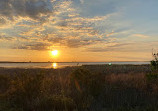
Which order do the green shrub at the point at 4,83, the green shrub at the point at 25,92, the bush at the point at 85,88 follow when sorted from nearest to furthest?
the bush at the point at 85,88 < the green shrub at the point at 25,92 < the green shrub at the point at 4,83

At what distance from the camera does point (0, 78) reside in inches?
446

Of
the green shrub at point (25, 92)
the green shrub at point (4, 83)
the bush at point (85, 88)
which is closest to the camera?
the bush at point (85, 88)

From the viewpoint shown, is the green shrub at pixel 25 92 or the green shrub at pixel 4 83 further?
the green shrub at pixel 4 83

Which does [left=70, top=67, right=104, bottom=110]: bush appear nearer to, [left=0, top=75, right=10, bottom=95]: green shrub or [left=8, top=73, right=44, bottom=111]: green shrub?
[left=8, top=73, right=44, bottom=111]: green shrub

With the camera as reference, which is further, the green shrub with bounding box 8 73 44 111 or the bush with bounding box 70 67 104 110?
the green shrub with bounding box 8 73 44 111

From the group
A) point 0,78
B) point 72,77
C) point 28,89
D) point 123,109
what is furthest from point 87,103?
point 0,78

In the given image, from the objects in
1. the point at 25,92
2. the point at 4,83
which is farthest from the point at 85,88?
the point at 4,83

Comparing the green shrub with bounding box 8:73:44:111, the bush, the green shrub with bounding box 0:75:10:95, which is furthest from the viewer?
the green shrub with bounding box 0:75:10:95

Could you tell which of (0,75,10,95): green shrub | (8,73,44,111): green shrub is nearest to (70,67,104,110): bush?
(8,73,44,111): green shrub

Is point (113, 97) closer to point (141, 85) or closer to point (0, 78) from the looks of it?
point (141, 85)

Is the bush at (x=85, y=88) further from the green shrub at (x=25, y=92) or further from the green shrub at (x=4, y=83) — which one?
the green shrub at (x=4, y=83)

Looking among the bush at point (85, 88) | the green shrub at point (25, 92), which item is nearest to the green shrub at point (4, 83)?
→ the green shrub at point (25, 92)

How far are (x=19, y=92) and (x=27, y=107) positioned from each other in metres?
1.63

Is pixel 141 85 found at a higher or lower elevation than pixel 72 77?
lower
